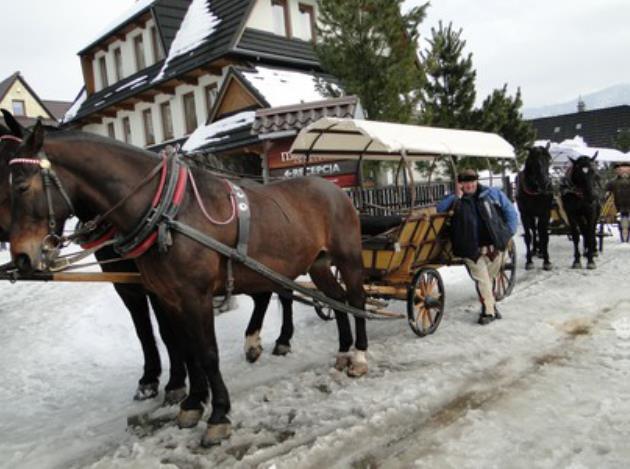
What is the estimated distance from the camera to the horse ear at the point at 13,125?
2.77 m

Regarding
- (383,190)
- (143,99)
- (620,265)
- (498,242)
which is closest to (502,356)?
(498,242)

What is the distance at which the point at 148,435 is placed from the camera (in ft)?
11.5

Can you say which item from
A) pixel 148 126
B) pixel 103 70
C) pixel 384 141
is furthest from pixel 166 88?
pixel 384 141

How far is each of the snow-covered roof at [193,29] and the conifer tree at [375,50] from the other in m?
8.66

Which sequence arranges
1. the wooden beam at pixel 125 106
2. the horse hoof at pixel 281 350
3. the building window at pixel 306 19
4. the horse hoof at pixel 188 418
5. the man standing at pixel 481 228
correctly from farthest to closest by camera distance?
1. the wooden beam at pixel 125 106
2. the building window at pixel 306 19
3. the man standing at pixel 481 228
4. the horse hoof at pixel 281 350
5. the horse hoof at pixel 188 418

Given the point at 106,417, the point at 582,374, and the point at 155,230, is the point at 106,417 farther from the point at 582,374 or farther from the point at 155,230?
the point at 582,374

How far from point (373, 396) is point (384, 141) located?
2359 millimetres

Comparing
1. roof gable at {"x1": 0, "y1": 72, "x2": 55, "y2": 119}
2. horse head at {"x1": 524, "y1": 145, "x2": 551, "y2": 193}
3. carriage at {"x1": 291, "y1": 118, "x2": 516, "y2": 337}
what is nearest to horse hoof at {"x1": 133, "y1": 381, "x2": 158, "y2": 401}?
carriage at {"x1": 291, "y1": 118, "x2": 516, "y2": 337}

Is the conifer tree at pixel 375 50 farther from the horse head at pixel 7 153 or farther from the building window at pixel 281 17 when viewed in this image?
the building window at pixel 281 17

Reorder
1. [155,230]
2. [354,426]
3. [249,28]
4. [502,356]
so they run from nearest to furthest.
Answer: [155,230], [354,426], [502,356], [249,28]

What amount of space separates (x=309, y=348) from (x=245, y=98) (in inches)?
368

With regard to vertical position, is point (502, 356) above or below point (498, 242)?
below

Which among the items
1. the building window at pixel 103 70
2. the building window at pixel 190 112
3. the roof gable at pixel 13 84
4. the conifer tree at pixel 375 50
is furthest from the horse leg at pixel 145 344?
the roof gable at pixel 13 84

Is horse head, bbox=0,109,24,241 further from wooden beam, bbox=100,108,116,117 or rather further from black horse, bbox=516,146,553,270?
wooden beam, bbox=100,108,116,117
